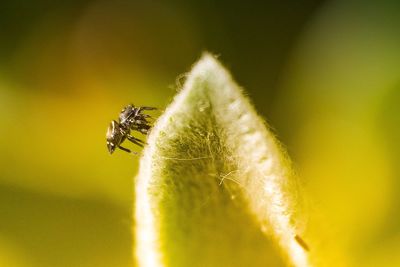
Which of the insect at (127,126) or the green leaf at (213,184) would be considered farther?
the insect at (127,126)

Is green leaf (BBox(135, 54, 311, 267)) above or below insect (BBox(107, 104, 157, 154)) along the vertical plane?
below

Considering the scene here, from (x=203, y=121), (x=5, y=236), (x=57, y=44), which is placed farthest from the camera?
(x=57, y=44)

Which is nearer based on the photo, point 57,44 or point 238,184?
point 238,184

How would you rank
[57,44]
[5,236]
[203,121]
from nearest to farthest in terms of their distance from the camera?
[203,121] → [5,236] → [57,44]

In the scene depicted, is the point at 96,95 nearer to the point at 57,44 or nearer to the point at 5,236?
the point at 57,44

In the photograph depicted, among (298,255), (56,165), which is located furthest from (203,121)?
(56,165)

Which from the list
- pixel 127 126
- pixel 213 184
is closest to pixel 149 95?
pixel 127 126

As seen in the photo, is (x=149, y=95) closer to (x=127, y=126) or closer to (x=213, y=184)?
(x=127, y=126)
